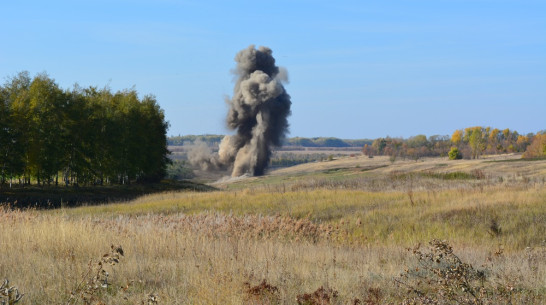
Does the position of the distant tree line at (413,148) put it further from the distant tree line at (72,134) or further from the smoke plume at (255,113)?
the distant tree line at (72,134)

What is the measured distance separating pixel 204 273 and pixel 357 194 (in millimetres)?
21836

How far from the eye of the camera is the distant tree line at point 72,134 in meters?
36.9

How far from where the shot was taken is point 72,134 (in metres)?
41.5

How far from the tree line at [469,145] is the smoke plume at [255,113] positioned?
46.8 meters

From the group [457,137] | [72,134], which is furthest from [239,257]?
[457,137]

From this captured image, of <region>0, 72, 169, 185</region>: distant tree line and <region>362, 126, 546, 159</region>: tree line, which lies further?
<region>362, 126, 546, 159</region>: tree line

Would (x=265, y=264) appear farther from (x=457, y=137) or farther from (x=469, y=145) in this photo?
(x=457, y=137)

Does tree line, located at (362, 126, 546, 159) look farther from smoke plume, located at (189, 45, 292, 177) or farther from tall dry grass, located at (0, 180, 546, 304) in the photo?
tall dry grass, located at (0, 180, 546, 304)

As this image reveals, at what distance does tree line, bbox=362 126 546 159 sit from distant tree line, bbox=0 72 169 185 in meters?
93.0

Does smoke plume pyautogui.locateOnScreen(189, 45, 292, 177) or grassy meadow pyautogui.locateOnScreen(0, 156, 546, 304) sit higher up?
smoke plume pyautogui.locateOnScreen(189, 45, 292, 177)

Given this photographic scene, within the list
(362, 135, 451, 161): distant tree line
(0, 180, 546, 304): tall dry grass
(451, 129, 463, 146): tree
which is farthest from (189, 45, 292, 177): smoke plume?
(451, 129, 463, 146): tree

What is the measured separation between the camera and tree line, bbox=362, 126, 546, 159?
138250 mm

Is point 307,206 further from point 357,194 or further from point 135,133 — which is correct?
point 135,133

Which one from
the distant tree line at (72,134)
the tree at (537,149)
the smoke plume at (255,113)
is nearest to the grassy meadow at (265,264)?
the distant tree line at (72,134)
